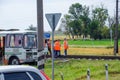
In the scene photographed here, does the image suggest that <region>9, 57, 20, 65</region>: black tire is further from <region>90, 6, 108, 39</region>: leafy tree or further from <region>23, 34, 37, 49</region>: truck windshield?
<region>90, 6, 108, 39</region>: leafy tree

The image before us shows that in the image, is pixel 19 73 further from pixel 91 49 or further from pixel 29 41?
pixel 91 49

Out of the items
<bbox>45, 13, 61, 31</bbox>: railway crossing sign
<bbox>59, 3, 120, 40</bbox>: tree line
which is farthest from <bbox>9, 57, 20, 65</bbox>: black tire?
<bbox>59, 3, 120, 40</bbox>: tree line

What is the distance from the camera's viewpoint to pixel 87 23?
427 feet

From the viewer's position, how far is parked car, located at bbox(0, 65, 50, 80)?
8123mm

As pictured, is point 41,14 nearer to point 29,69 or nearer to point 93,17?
point 29,69

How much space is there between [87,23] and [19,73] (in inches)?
4804

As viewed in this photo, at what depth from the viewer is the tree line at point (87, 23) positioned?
407ft

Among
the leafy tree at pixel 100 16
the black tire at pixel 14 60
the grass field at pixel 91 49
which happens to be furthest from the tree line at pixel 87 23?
Result: the black tire at pixel 14 60

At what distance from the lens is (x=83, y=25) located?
130500 millimetres

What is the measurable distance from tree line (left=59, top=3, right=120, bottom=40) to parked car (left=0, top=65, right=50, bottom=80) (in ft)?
361

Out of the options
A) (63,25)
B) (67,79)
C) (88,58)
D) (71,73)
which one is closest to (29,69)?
(67,79)

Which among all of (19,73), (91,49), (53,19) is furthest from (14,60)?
(91,49)

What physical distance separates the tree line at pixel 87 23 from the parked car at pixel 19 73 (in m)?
110

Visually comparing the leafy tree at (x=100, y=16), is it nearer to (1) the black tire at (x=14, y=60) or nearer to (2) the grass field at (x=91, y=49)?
(2) the grass field at (x=91, y=49)
